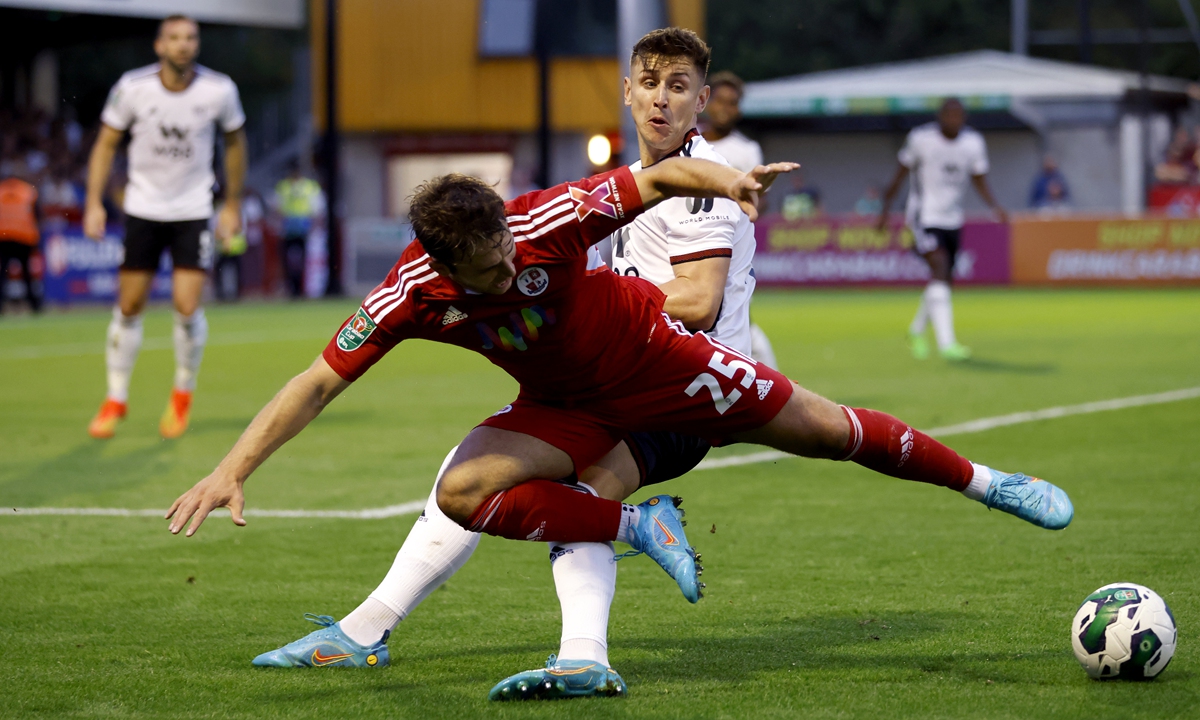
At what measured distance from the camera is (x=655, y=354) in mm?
4020

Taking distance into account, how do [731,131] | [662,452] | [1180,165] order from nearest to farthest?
[662,452] → [731,131] → [1180,165]

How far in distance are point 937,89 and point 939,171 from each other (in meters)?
24.5

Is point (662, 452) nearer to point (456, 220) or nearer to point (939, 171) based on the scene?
point (456, 220)

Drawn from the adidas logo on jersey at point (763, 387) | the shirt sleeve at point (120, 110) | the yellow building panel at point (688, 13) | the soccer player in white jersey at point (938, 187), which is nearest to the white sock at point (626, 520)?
the adidas logo on jersey at point (763, 387)

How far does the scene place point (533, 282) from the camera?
380 cm

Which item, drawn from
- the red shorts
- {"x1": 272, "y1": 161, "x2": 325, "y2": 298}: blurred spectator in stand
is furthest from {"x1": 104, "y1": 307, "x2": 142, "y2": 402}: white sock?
{"x1": 272, "y1": 161, "x2": 325, "y2": 298}: blurred spectator in stand

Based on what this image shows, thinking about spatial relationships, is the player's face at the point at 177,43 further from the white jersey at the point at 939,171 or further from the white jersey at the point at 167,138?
the white jersey at the point at 939,171

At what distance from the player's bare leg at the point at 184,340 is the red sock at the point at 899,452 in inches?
227

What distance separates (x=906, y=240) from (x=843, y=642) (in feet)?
70.4

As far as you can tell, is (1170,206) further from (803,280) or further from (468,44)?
(468,44)

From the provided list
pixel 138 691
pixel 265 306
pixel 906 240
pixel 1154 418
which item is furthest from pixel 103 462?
pixel 906 240

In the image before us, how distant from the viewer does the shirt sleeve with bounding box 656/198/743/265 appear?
462 cm

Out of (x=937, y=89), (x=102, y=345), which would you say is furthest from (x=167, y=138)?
(x=937, y=89)

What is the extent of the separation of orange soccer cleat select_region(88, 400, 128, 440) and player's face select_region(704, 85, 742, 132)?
→ 3.95 m
